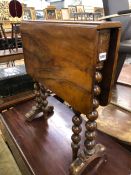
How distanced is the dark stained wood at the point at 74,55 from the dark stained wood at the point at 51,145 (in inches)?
13.1

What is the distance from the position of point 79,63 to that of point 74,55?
0.13 ft

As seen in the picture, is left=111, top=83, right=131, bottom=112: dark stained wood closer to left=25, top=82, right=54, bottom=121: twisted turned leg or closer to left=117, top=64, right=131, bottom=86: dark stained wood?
left=117, top=64, right=131, bottom=86: dark stained wood

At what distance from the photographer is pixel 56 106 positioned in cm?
150

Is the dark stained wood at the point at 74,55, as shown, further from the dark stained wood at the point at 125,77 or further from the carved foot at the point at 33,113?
the dark stained wood at the point at 125,77

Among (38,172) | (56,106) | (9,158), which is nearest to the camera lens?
(38,172)

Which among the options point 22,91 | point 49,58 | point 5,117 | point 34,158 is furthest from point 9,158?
point 49,58

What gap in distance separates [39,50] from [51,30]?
17 centimetres

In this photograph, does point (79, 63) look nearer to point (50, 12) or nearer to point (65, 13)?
point (50, 12)

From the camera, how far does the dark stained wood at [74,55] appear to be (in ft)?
2.14

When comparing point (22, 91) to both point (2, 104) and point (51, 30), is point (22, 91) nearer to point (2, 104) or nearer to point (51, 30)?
point (2, 104)

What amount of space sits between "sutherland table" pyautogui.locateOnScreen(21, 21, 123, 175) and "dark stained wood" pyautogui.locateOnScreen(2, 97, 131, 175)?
0.28 ft

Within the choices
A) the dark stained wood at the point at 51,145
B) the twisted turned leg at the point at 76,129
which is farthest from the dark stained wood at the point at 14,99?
the twisted turned leg at the point at 76,129

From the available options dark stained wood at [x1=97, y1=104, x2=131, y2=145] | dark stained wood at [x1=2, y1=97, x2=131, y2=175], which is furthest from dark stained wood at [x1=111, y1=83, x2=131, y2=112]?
dark stained wood at [x1=2, y1=97, x2=131, y2=175]

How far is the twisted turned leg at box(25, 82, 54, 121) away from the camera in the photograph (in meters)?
1.24
